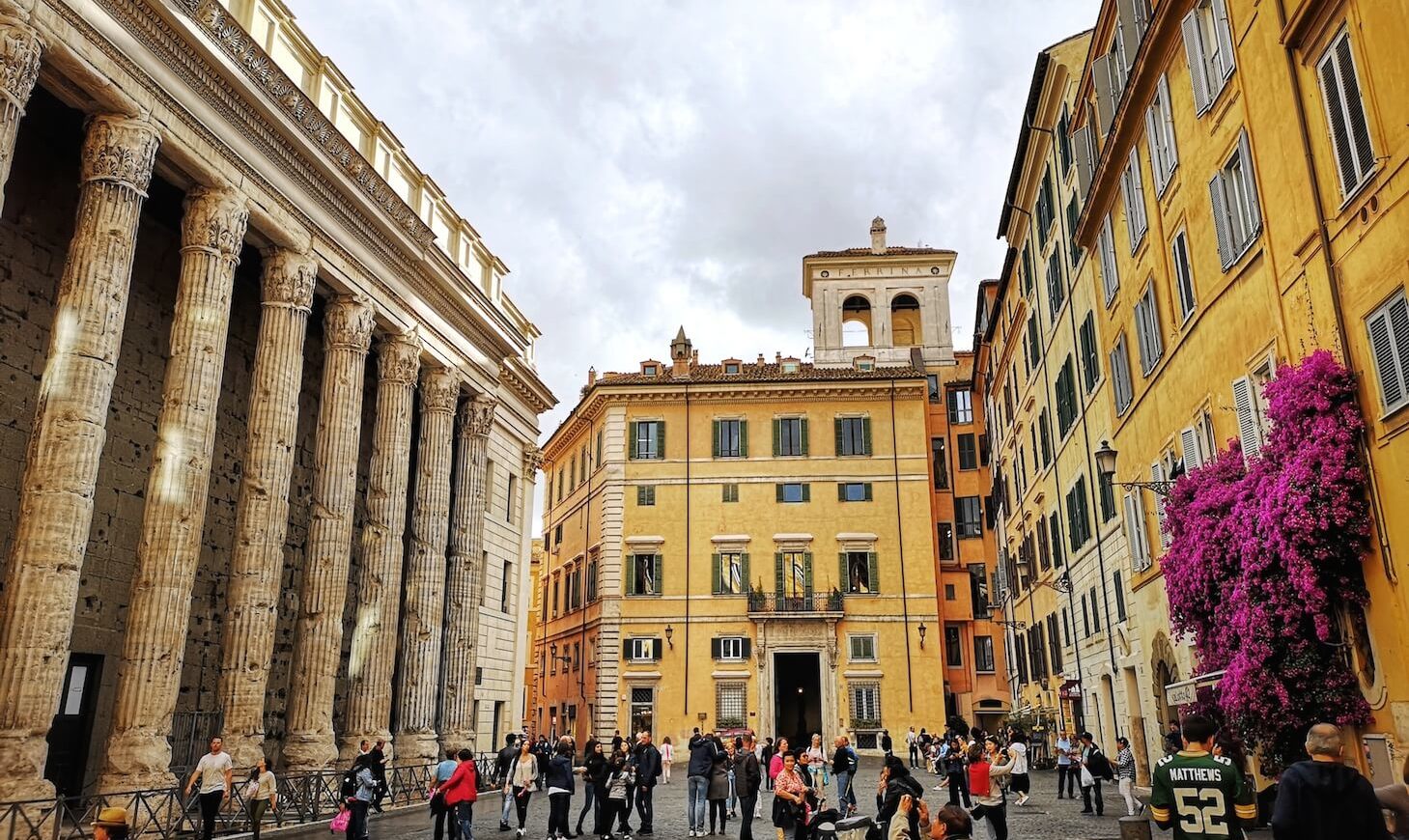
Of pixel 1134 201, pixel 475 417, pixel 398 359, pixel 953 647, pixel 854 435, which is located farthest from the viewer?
pixel 854 435

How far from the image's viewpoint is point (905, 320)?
53969 mm

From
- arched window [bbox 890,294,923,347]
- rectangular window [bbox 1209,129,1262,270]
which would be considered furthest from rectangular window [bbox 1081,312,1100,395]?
arched window [bbox 890,294,923,347]

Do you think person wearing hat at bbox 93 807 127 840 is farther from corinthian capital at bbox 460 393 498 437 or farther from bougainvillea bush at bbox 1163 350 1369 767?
corinthian capital at bbox 460 393 498 437

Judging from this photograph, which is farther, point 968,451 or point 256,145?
point 968,451

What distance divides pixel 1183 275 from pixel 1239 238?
2.35 m

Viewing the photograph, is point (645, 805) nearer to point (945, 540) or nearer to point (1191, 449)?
point (1191, 449)

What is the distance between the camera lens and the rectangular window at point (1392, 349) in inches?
365

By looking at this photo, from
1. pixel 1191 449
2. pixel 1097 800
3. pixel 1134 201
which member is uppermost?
pixel 1134 201

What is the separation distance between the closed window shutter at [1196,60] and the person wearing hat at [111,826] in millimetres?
15533

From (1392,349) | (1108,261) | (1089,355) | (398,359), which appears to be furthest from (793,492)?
(1392,349)

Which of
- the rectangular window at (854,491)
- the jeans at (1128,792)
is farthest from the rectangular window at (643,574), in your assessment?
the jeans at (1128,792)

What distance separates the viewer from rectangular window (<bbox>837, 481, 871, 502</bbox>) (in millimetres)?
42250

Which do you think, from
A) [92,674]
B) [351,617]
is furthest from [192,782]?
[351,617]

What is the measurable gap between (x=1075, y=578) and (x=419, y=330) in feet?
59.9
